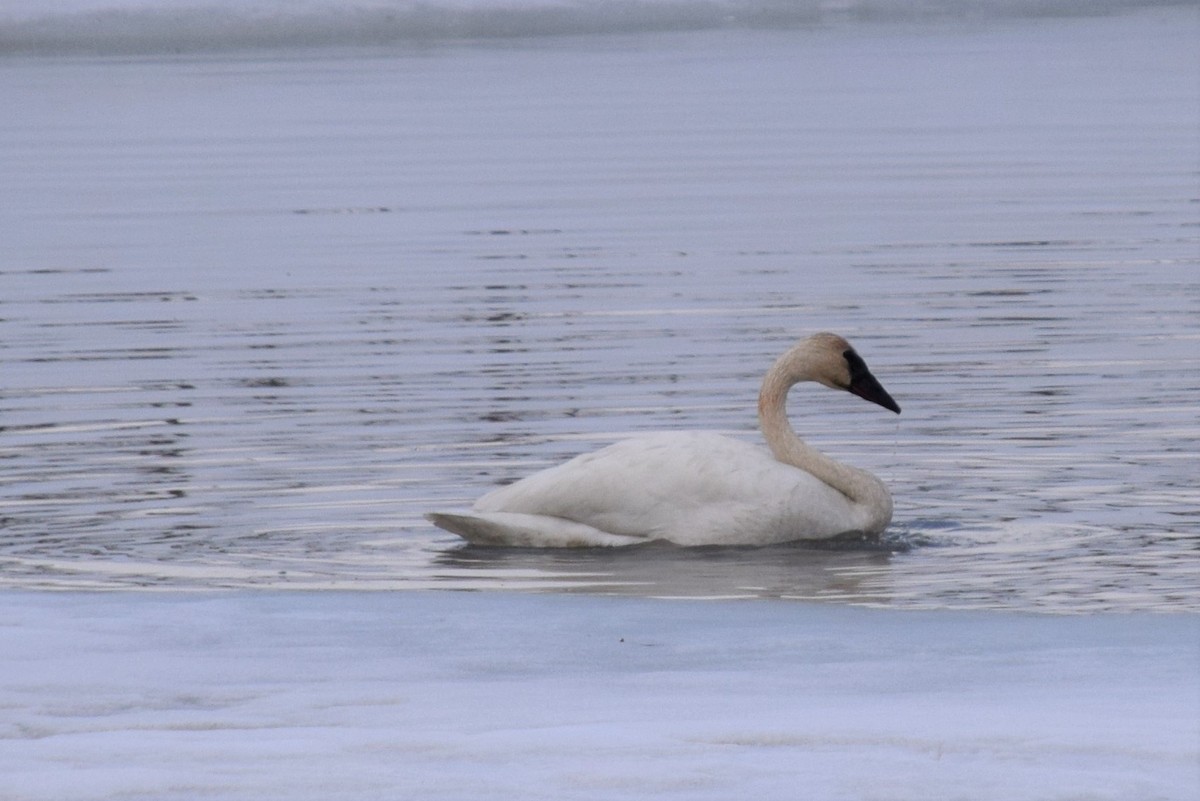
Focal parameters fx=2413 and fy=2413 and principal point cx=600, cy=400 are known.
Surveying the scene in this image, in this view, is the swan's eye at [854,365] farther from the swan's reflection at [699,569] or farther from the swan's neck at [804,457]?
the swan's reflection at [699,569]

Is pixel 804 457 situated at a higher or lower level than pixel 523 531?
higher

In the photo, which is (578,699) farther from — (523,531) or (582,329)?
(582,329)

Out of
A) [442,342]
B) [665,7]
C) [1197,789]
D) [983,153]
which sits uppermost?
[665,7]

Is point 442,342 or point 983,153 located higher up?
point 983,153

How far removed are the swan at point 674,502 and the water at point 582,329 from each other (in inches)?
4.5

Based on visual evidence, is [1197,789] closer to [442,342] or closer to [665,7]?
[442,342]

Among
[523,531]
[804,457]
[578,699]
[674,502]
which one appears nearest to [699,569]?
[674,502]

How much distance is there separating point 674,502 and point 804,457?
724 millimetres

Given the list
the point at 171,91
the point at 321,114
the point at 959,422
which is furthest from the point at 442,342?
the point at 171,91

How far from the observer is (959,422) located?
10.3 meters

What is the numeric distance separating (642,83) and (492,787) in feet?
99.2

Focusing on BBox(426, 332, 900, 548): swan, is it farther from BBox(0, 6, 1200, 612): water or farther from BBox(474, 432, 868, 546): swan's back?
BBox(0, 6, 1200, 612): water

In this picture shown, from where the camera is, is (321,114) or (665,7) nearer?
(321,114)

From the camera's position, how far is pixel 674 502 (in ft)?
28.5
